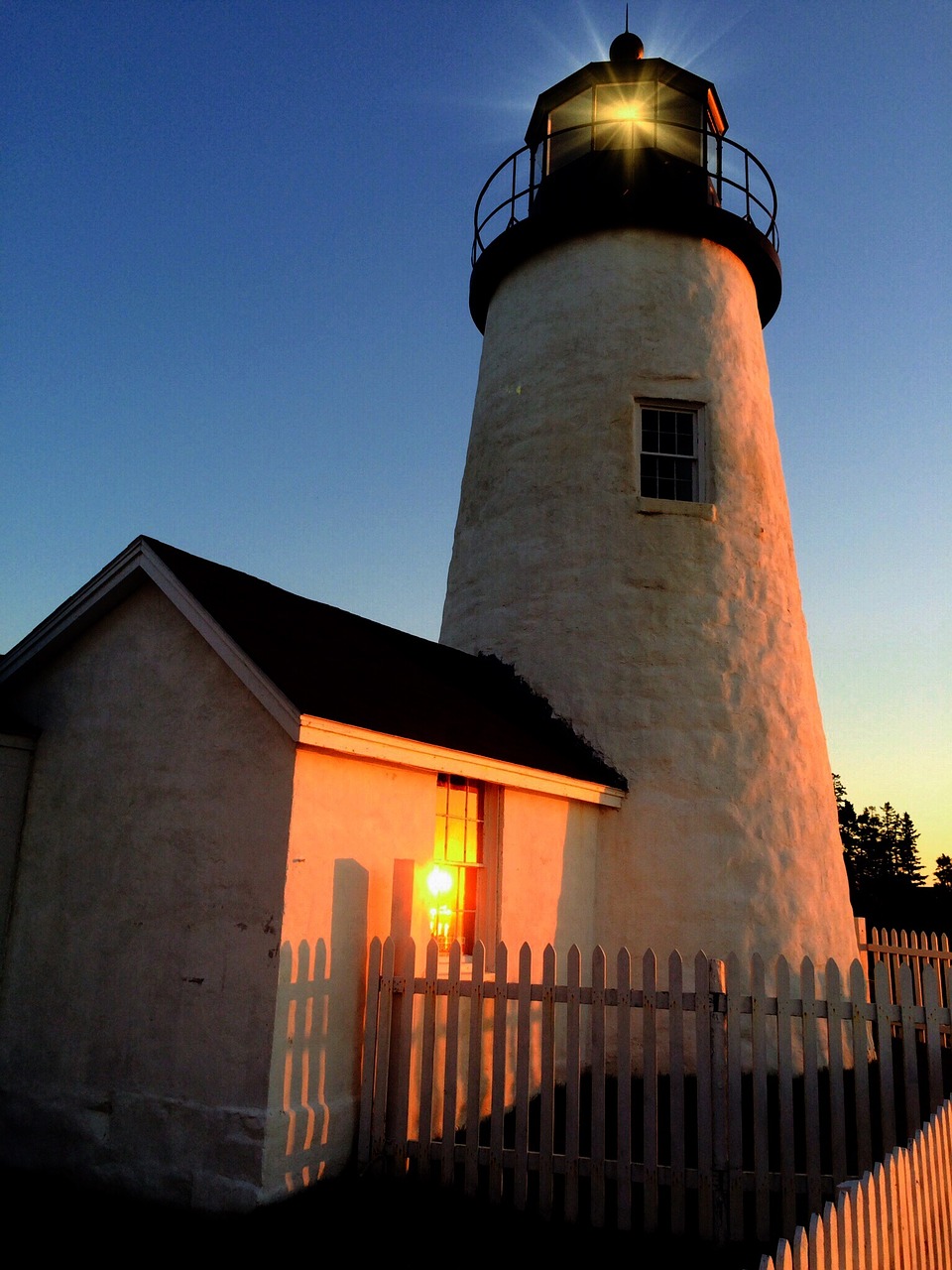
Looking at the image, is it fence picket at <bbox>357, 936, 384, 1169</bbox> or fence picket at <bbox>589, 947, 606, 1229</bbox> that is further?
fence picket at <bbox>357, 936, 384, 1169</bbox>

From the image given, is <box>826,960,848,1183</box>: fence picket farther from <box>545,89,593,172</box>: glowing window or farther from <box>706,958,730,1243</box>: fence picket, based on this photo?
<box>545,89,593,172</box>: glowing window

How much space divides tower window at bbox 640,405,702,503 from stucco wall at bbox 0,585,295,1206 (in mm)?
6079

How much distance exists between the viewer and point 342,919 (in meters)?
6.95

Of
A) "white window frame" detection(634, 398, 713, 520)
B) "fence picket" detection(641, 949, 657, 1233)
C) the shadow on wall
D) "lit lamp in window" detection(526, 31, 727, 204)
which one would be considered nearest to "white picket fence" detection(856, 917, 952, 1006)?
"white window frame" detection(634, 398, 713, 520)

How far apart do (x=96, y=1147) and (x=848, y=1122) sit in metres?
5.85

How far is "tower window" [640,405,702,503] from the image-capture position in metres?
11.5

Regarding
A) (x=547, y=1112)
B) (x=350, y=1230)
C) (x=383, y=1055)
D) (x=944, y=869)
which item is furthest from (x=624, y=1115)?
(x=944, y=869)

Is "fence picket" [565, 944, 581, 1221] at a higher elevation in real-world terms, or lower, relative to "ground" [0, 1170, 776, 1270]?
higher

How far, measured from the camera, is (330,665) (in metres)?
8.01

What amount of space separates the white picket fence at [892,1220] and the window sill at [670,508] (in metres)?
7.07

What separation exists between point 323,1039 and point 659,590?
6.00 meters

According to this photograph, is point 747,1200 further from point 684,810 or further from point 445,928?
point 684,810

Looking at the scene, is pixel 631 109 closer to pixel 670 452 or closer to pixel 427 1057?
pixel 670 452

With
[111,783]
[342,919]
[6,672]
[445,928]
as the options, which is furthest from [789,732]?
[6,672]
